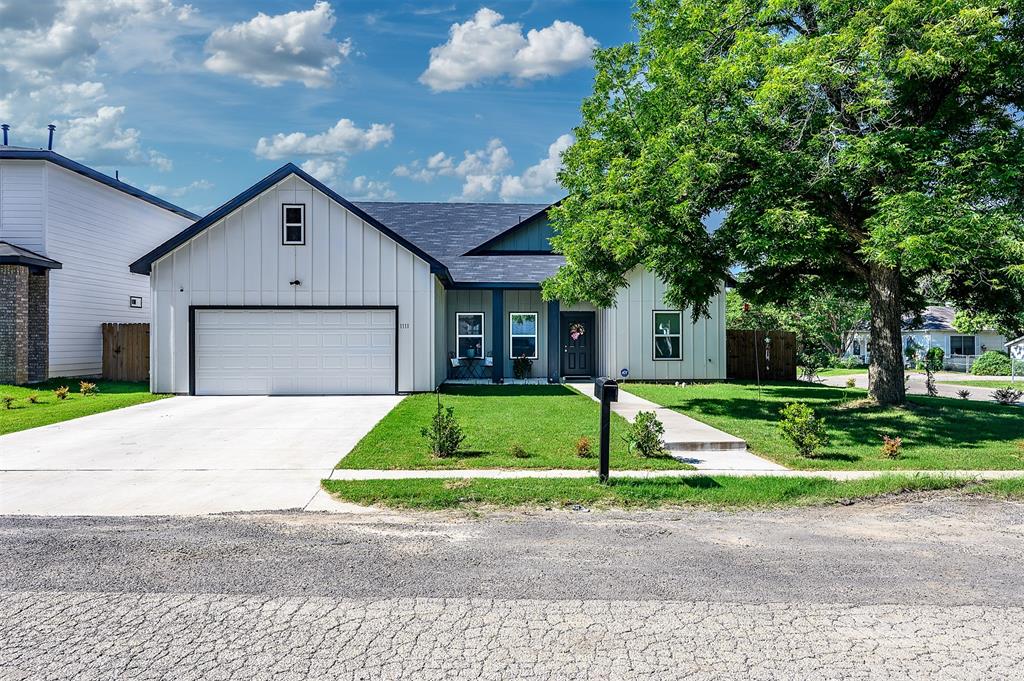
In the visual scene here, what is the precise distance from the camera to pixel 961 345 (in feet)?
130

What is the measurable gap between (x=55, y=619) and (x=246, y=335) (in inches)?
572

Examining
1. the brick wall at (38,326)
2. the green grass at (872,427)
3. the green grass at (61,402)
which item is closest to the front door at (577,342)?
the green grass at (872,427)

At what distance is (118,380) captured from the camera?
20.8 m

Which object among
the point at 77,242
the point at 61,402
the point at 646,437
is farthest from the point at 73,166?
the point at 646,437

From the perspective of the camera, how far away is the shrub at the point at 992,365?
3227 cm

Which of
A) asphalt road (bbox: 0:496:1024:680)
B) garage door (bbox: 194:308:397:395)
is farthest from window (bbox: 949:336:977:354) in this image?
asphalt road (bbox: 0:496:1024:680)

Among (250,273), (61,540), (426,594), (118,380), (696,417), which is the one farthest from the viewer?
(118,380)

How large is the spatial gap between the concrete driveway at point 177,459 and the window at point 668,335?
10304mm

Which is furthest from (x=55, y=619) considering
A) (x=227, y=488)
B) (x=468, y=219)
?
(x=468, y=219)

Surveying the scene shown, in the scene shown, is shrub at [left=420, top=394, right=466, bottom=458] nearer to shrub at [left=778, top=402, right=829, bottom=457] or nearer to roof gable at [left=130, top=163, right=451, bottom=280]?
shrub at [left=778, top=402, right=829, bottom=457]

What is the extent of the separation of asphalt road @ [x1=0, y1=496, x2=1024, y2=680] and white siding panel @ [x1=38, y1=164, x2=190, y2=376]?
1421 centimetres

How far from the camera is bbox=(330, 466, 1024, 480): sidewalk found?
7.88 meters

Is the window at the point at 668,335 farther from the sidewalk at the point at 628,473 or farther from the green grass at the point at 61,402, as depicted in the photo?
the green grass at the point at 61,402

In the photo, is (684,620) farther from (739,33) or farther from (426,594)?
(739,33)
